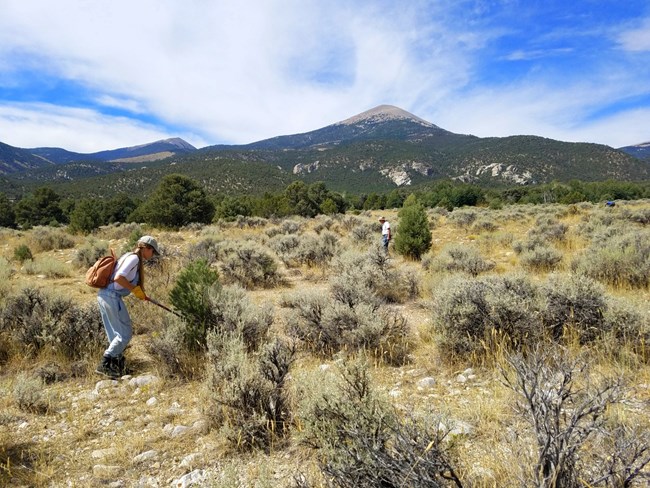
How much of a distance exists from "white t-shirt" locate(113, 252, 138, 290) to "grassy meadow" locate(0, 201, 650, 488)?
0.70 m

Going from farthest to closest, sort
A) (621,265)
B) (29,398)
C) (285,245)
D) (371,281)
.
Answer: (285,245)
(371,281)
(621,265)
(29,398)

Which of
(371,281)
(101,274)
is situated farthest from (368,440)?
(371,281)

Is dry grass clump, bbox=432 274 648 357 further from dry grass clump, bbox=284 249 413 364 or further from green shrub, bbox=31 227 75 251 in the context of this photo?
green shrub, bbox=31 227 75 251

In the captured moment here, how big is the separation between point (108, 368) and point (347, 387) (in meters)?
3.66

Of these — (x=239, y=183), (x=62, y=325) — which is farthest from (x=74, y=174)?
A: (x=62, y=325)

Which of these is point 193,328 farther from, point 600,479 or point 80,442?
point 600,479

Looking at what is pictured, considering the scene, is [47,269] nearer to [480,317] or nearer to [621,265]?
[480,317]

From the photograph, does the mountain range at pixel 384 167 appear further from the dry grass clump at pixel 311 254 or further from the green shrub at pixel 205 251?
the dry grass clump at pixel 311 254

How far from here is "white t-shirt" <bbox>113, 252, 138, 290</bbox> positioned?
470cm

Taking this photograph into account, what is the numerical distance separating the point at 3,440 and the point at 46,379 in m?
1.45

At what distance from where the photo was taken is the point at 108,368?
180 inches

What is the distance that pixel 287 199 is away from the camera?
3403 cm

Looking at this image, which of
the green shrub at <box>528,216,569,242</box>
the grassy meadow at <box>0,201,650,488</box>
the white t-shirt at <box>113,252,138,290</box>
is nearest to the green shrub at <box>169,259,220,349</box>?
the grassy meadow at <box>0,201,650,488</box>

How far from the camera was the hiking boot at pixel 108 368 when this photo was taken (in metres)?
4.52
